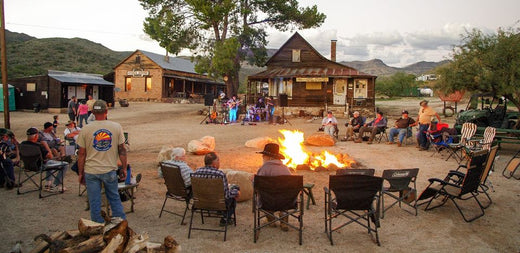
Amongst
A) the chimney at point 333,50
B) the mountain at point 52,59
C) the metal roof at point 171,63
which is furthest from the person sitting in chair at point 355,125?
the mountain at point 52,59

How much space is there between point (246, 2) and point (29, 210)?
78.6 ft

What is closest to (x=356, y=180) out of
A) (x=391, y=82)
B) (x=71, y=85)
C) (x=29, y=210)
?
(x=29, y=210)

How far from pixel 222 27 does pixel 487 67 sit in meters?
18.6

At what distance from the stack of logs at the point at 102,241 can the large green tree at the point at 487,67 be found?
43.6 feet

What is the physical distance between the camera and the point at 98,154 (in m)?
4.38

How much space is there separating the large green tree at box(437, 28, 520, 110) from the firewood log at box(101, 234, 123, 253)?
1351 cm

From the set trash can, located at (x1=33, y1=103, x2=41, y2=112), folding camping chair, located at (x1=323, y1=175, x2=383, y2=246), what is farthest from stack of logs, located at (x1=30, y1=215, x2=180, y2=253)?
trash can, located at (x1=33, y1=103, x2=41, y2=112)

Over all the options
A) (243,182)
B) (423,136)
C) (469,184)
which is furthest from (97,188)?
(423,136)

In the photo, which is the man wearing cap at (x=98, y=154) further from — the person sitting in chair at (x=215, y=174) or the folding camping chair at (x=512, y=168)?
the folding camping chair at (x=512, y=168)

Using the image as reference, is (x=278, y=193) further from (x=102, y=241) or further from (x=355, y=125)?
(x=355, y=125)

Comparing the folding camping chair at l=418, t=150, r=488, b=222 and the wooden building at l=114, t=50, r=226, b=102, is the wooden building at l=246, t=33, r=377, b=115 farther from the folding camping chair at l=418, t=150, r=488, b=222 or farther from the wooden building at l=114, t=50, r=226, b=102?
the folding camping chair at l=418, t=150, r=488, b=222

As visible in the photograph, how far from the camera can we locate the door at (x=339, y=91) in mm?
26516

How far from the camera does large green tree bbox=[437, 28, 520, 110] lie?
12.5 m

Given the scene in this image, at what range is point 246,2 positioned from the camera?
26938 mm
